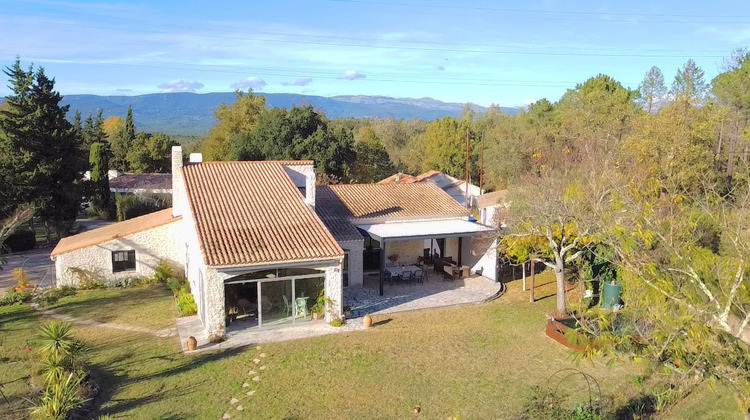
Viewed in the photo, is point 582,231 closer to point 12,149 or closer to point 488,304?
point 488,304

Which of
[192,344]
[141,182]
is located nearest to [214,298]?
[192,344]

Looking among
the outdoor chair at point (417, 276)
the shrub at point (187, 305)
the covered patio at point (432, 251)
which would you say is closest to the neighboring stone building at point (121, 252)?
the shrub at point (187, 305)

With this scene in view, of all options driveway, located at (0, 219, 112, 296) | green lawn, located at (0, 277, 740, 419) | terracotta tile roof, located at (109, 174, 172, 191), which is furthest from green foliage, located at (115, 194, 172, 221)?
green lawn, located at (0, 277, 740, 419)

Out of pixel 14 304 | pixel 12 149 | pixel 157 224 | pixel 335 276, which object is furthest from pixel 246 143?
pixel 335 276

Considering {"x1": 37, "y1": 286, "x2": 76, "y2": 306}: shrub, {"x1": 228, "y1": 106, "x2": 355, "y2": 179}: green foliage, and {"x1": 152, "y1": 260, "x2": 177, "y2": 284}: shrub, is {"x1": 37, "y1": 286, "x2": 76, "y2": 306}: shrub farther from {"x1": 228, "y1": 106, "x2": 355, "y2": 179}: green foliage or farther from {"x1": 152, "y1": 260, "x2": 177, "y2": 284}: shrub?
{"x1": 228, "y1": 106, "x2": 355, "y2": 179}: green foliage

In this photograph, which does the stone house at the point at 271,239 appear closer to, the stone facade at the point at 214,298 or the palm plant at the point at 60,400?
the stone facade at the point at 214,298

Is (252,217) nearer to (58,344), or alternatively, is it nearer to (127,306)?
(127,306)
